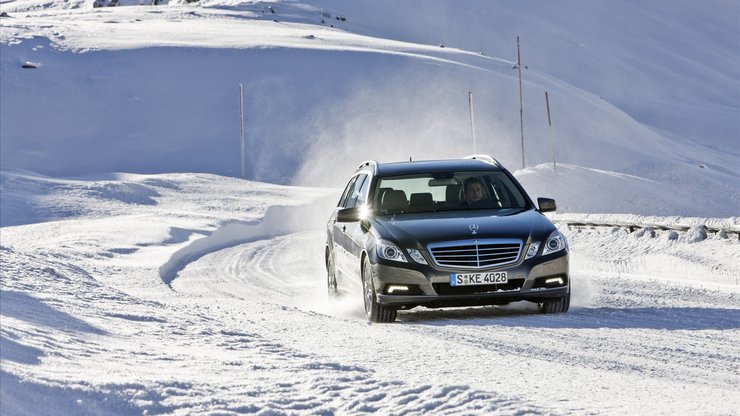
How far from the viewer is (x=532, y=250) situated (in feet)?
38.7

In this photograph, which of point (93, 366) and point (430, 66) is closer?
point (93, 366)

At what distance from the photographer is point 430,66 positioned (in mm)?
70750

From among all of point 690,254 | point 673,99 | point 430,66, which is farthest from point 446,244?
point 673,99

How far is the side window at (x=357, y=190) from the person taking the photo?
45.2ft

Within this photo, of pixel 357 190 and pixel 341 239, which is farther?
pixel 357 190

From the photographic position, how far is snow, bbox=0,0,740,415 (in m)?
7.57

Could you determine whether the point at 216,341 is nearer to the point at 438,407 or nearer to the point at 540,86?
the point at 438,407

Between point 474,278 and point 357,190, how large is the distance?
2700mm

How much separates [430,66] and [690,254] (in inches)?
2131

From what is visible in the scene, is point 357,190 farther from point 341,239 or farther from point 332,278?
point 332,278

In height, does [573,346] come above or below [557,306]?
above

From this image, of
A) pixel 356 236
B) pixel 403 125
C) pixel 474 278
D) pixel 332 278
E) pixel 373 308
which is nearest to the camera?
pixel 474 278

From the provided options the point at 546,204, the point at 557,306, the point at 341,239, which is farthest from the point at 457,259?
the point at 341,239

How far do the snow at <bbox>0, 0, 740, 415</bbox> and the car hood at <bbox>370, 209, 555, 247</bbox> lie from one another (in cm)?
75
